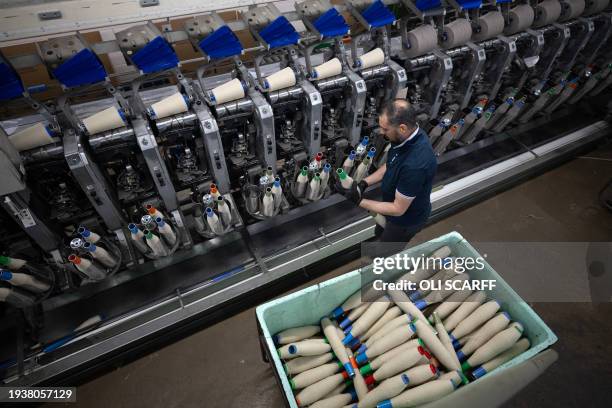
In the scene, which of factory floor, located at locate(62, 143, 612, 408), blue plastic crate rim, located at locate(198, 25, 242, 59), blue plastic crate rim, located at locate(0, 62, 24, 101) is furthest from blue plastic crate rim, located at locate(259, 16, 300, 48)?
factory floor, located at locate(62, 143, 612, 408)

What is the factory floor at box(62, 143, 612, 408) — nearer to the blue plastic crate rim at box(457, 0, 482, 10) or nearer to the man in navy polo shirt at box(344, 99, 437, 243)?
the man in navy polo shirt at box(344, 99, 437, 243)

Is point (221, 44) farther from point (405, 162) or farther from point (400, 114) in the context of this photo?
point (405, 162)

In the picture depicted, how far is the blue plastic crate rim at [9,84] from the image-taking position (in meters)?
1.95

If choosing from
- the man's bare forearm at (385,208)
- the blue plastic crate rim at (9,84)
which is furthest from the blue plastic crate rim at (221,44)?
the man's bare forearm at (385,208)

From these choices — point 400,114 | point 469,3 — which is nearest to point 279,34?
point 400,114

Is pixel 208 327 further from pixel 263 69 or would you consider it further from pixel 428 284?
pixel 263 69

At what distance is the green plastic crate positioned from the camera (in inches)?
69.7

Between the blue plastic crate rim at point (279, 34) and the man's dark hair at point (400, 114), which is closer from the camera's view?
the man's dark hair at point (400, 114)

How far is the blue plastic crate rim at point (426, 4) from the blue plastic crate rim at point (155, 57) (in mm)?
2307

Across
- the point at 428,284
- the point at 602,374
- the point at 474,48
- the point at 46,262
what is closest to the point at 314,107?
the point at 428,284

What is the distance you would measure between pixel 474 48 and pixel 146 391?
439 centimetres

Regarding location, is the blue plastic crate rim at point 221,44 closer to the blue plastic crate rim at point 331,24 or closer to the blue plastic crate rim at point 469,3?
the blue plastic crate rim at point 331,24

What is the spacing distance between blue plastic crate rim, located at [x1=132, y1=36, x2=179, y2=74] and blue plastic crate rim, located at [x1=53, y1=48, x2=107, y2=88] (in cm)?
25

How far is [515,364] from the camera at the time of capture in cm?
173
